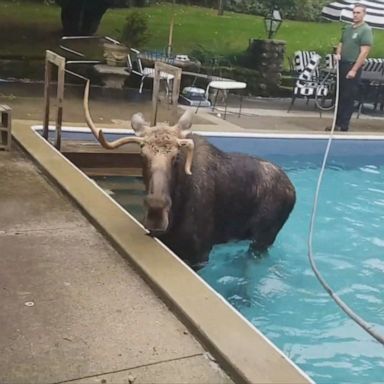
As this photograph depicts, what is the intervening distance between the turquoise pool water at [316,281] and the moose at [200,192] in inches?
14.1

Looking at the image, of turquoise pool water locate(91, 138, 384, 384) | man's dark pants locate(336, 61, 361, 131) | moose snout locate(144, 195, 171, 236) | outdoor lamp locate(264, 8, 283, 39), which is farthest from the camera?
outdoor lamp locate(264, 8, 283, 39)

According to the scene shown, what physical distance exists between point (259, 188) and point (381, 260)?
1873 millimetres

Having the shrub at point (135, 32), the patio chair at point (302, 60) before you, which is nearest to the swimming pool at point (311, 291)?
the patio chair at point (302, 60)

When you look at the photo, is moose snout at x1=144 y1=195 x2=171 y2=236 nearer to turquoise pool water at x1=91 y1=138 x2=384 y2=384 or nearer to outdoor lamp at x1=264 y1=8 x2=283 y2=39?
turquoise pool water at x1=91 y1=138 x2=384 y2=384

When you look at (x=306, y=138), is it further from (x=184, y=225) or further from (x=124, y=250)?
(x=124, y=250)

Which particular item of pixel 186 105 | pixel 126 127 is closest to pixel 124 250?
pixel 126 127

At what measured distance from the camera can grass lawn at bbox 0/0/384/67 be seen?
14766 mm

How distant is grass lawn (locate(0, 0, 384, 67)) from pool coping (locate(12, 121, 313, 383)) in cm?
898

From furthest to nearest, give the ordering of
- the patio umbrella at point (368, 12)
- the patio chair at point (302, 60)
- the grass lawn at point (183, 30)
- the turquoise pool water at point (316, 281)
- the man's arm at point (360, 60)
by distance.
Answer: the grass lawn at point (183, 30) → the patio chair at point (302, 60) → the patio umbrella at point (368, 12) → the man's arm at point (360, 60) → the turquoise pool water at point (316, 281)

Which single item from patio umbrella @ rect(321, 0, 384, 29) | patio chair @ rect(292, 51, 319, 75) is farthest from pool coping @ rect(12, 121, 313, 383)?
patio chair @ rect(292, 51, 319, 75)

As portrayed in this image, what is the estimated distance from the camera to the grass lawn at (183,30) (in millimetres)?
14766

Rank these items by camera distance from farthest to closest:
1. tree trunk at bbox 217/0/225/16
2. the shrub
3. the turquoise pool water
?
tree trunk at bbox 217/0/225/16 → the shrub → the turquoise pool water

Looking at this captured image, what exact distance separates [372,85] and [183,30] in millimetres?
5608

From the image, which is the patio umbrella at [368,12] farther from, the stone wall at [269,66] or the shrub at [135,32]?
the shrub at [135,32]
